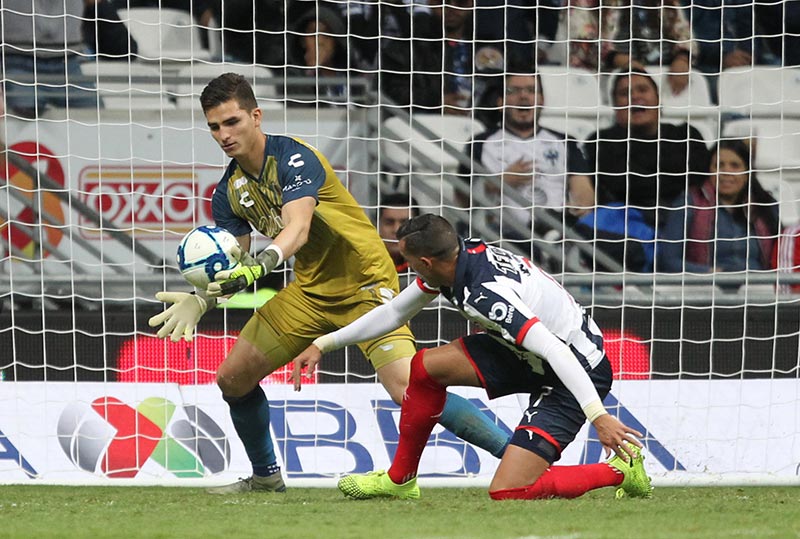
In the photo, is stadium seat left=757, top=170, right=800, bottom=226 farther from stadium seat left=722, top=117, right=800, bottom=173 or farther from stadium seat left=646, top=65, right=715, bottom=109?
stadium seat left=646, top=65, right=715, bottom=109

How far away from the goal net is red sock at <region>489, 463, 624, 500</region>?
7.09ft

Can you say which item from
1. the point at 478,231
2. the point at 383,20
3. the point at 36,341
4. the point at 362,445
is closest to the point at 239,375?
the point at 362,445

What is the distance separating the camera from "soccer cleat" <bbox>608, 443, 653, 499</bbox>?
478 centimetres

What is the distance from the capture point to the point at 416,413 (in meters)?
4.78

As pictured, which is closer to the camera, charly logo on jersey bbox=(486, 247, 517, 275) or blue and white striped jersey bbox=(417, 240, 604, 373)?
blue and white striped jersey bbox=(417, 240, 604, 373)

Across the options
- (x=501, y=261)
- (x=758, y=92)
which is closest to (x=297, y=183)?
(x=501, y=261)

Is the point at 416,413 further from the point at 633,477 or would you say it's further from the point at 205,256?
the point at 205,256

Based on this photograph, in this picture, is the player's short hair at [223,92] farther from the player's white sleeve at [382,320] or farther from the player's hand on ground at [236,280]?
the player's white sleeve at [382,320]

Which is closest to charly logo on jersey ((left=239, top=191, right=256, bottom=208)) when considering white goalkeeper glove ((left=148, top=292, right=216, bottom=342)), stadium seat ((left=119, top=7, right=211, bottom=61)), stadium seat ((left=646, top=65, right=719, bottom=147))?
white goalkeeper glove ((left=148, top=292, right=216, bottom=342))

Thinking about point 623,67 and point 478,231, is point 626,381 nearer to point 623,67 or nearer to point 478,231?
point 478,231

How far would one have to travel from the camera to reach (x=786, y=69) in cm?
852

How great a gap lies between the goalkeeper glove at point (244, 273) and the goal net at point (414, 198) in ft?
7.29

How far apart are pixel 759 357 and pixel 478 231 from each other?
201cm

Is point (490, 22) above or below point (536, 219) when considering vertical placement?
above
